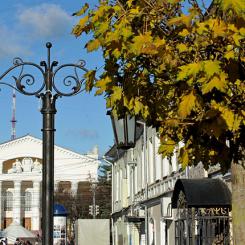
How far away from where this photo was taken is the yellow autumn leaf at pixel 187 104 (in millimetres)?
5785

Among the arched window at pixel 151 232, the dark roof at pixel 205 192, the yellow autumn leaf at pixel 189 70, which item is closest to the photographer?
the yellow autumn leaf at pixel 189 70

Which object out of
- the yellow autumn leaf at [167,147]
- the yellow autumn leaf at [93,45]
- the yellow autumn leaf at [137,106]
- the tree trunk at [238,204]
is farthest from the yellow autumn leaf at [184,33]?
the yellow autumn leaf at [167,147]

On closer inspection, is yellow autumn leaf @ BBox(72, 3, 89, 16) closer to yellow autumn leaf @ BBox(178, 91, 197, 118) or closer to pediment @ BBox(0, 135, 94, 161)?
yellow autumn leaf @ BBox(178, 91, 197, 118)

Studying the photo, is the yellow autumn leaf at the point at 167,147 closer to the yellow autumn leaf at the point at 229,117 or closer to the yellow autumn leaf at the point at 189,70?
the yellow autumn leaf at the point at 229,117

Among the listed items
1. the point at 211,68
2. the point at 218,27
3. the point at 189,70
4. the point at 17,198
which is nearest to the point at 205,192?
the point at 218,27

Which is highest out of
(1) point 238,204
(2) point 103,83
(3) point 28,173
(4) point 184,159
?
(3) point 28,173

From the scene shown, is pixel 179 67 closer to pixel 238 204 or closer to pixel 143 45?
pixel 143 45

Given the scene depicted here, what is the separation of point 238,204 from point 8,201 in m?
91.7

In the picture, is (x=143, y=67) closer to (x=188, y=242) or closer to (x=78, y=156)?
(x=188, y=242)

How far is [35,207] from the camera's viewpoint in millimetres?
95000

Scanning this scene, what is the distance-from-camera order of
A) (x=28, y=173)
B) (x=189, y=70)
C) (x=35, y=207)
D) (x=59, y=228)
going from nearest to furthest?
(x=189, y=70) < (x=59, y=228) < (x=35, y=207) < (x=28, y=173)

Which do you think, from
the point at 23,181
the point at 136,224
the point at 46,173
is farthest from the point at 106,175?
the point at 46,173

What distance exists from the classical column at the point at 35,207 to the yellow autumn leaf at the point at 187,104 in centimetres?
8835

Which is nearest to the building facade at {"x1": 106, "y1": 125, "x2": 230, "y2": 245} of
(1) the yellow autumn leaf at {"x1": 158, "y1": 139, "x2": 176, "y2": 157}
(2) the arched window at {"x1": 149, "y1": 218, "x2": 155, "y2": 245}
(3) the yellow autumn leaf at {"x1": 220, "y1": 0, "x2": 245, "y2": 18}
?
(2) the arched window at {"x1": 149, "y1": 218, "x2": 155, "y2": 245}
